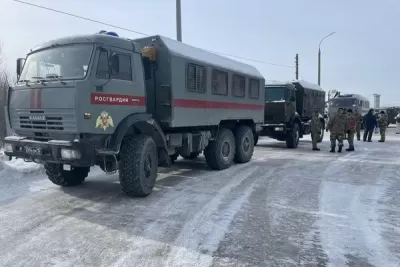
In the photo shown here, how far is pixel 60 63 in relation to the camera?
5.99 metres

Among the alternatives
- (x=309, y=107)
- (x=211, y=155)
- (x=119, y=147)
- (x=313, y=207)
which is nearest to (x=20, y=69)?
(x=119, y=147)

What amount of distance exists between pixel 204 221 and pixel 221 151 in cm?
464

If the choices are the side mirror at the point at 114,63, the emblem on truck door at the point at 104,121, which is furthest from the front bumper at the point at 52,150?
the side mirror at the point at 114,63

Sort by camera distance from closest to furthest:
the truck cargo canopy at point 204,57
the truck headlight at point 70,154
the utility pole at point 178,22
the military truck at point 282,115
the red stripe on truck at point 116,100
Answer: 1. the truck headlight at point 70,154
2. the red stripe on truck at point 116,100
3. the truck cargo canopy at point 204,57
4. the utility pole at point 178,22
5. the military truck at point 282,115

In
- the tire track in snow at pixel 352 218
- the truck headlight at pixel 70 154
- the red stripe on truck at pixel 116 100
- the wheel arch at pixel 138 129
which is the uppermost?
the red stripe on truck at pixel 116 100

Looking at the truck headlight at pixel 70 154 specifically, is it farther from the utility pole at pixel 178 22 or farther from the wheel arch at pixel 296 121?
the wheel arch at pixel 296 121

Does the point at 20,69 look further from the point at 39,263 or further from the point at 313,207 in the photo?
the point at 313,207

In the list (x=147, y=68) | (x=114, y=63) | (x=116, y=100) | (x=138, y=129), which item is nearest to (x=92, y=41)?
(x=114, y=63)

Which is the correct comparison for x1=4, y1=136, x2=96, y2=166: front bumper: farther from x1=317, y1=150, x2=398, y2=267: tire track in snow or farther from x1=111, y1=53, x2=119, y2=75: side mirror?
x1=317, y1=150, x2=398, y2=267: tire track in snow

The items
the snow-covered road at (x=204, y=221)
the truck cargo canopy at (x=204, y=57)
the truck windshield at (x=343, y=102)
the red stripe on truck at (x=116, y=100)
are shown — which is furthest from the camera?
the truck windshield at (x=343, y=102)

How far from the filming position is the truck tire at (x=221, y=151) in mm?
9586

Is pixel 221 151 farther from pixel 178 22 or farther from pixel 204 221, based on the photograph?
pixel 178 22

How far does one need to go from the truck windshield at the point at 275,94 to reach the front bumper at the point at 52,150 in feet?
35.8

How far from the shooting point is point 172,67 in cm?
728
